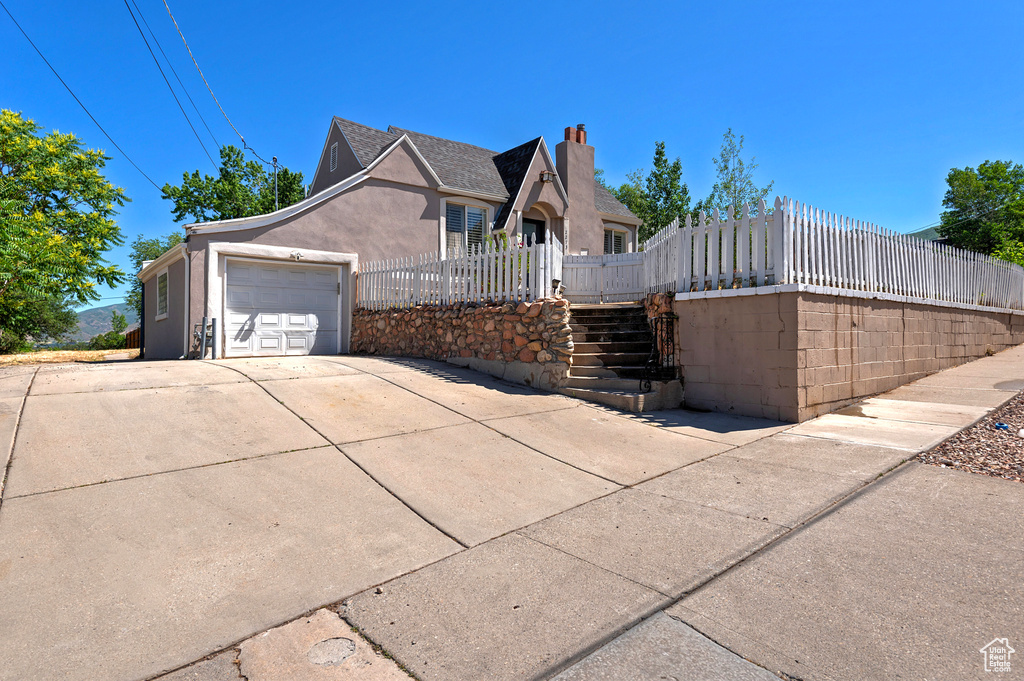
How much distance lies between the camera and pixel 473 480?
15.5ft

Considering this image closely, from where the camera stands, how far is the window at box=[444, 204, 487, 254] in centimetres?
1634

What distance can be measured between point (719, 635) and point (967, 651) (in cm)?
106

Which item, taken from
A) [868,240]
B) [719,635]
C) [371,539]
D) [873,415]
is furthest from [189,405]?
[868,240]

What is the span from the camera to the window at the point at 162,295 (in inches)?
559

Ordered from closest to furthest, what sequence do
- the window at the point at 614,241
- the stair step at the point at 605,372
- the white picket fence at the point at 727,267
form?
1. the white picket fence at the point at 727,267
2. the stair step at the point at 605,372
3. the window at the point at 614,241

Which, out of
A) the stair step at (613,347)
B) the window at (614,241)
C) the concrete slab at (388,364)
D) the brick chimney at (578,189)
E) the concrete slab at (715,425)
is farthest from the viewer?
the window at (614,241)

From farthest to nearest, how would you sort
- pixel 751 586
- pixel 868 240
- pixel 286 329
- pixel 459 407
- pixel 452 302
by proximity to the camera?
pixel 286 329, pixel 452 302, pixel 868 240, pixel 459 407, pixel 751 586

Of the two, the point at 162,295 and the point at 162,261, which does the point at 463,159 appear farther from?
the point at 162,295

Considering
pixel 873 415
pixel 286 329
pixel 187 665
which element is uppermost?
pixel 286 329

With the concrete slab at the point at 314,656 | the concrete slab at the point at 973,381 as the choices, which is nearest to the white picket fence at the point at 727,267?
the concrete slab at the point at 973,381

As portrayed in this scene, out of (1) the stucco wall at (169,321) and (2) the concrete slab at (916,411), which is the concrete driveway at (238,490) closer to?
(2) the concrete slab at (916,411)

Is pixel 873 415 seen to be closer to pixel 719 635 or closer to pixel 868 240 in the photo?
pixel 868 240

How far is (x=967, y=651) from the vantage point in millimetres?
2367

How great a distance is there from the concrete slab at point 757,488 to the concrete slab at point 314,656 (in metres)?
2.82
